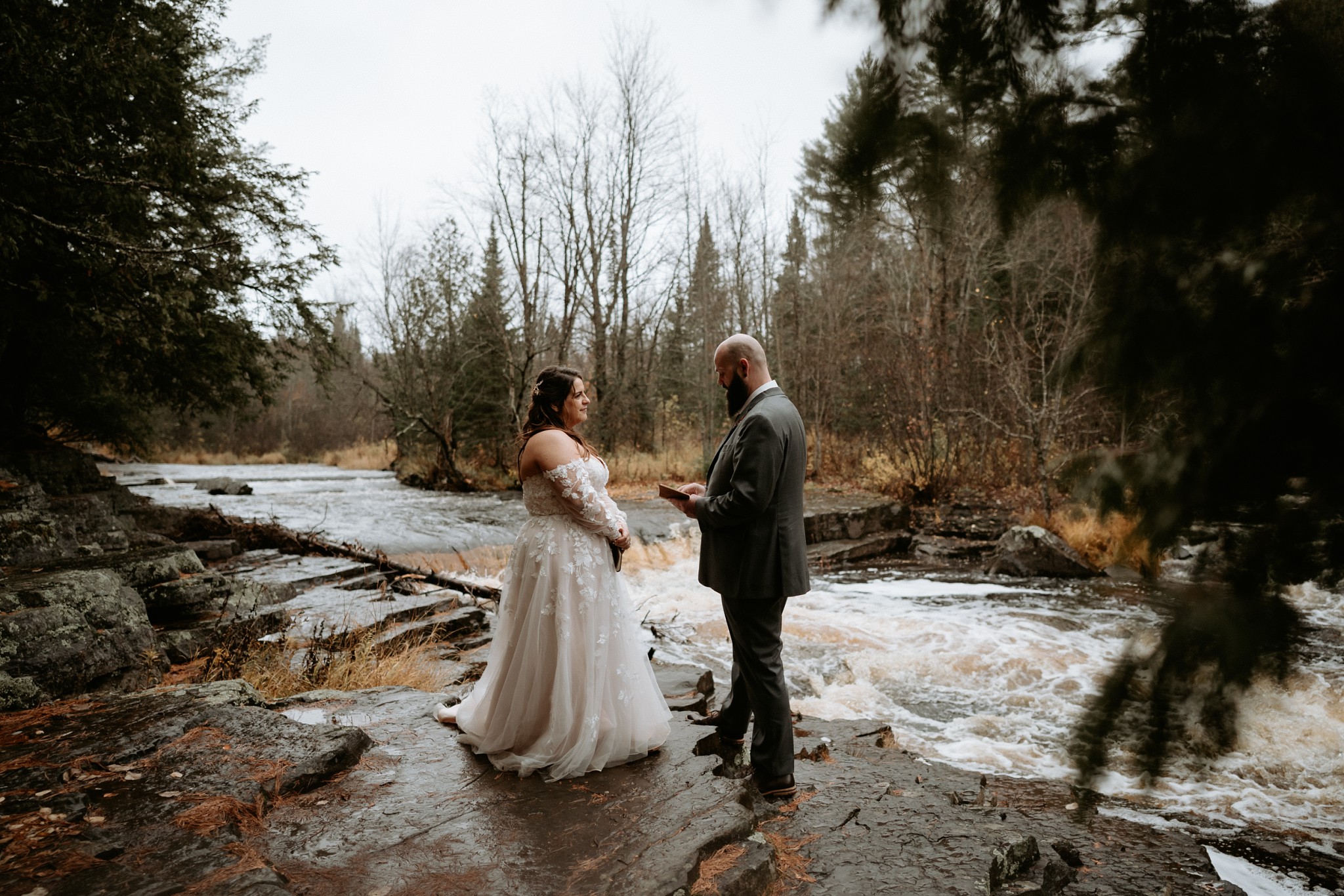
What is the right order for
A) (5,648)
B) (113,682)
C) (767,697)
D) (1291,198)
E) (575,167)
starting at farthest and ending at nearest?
(575,167)
(113,682)
(5,648)
(767,697)
(1291,198)

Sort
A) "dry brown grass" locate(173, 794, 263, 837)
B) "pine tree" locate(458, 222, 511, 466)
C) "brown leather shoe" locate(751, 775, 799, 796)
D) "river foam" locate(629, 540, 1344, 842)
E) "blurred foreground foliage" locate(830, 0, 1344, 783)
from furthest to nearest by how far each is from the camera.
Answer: "pine tree" locate(458, 222, 511, 466)
"river foam" locate(629, 540, 1344, 842)
"brown leather shoe" locate(751, 775, 799, 796)
"dry brown grass" locate(173, 794, 263, 837)
"blurred foreground foliage" locate(830, 0, 1344, 783)

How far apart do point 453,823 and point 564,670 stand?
2.85ft

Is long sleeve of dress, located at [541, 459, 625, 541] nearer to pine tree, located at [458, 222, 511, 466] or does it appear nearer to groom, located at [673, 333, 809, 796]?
groom, located at [673, 333, 809, 796]

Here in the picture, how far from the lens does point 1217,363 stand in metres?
1.25

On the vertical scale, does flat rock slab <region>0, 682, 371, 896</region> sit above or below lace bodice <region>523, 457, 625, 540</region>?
below

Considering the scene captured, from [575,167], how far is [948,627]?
17.4 meters

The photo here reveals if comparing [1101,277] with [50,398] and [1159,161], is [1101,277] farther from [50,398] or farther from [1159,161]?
[50,398]

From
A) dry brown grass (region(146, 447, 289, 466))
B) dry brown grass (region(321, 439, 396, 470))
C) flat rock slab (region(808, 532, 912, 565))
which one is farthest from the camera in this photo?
dry brown grass (region(146, 447, 289, 466))

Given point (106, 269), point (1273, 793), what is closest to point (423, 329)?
point (106, 269)

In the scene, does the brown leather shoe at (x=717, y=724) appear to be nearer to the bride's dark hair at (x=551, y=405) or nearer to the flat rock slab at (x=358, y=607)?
the bride's dark hair at (x=551, y=405)

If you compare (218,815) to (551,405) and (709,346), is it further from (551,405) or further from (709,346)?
(709,346)

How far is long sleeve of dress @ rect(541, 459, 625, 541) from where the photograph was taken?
359 centimetres

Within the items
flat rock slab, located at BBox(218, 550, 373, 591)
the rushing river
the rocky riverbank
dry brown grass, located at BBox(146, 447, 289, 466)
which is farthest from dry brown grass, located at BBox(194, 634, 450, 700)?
dry brown grass, located at BBox(146, 447, 289, 466)

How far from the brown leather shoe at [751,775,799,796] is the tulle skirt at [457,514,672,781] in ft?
1.93
